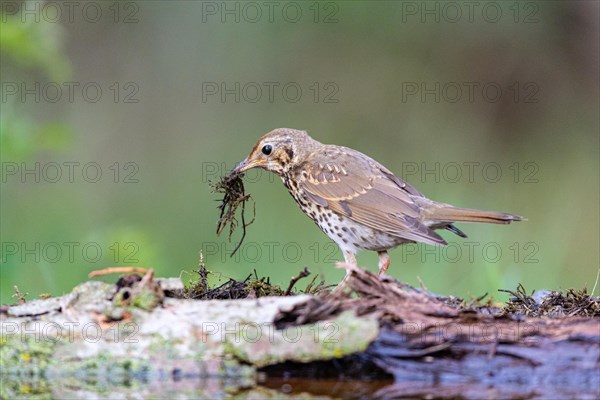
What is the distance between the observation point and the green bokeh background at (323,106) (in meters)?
11.6

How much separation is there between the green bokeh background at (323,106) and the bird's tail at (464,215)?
3864mm

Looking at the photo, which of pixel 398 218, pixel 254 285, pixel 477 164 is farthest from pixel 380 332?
pixel 477 164

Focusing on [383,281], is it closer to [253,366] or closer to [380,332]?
[380,332]

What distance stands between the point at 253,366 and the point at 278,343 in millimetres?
177

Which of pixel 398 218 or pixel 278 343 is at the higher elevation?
pixel 398 218

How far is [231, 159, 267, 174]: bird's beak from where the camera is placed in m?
6.95

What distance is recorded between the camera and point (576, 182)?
42.0 ft

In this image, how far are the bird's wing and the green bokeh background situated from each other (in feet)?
10.5

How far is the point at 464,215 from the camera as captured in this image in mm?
6594
